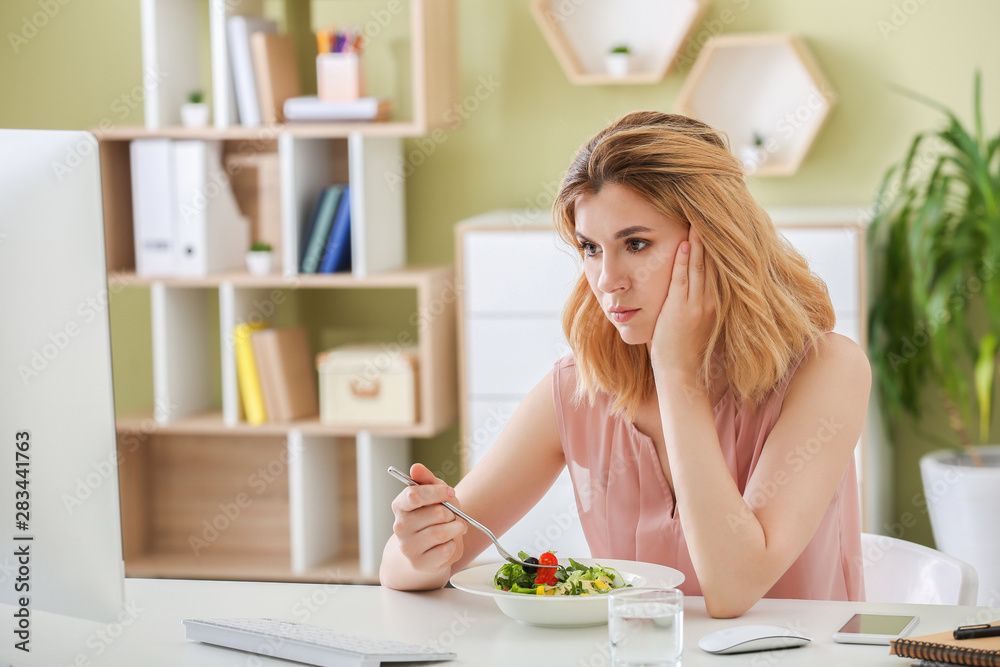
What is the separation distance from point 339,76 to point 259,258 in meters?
0.58

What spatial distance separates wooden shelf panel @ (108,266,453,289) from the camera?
311cm

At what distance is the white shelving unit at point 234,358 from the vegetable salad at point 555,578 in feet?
6.05

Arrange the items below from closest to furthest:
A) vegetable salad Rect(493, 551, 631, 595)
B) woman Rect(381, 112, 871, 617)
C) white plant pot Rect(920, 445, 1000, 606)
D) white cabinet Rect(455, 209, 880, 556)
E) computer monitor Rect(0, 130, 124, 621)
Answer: computer monitor Rect(0, 130, 124, 621) → vegetable salad Rect(493, 551, 631, 595) → woman Rect(381, 112, 871, 617) → white plant pot Rect(920, 445, 1000, 606) → white cabinet Rect(455, 209, 880, 556)

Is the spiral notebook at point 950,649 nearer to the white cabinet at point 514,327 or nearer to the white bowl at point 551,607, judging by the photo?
the white bowl at point 551,607

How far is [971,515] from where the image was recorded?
2.77 m

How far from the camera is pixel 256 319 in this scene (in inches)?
132

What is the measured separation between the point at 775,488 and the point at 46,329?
0.88 metres

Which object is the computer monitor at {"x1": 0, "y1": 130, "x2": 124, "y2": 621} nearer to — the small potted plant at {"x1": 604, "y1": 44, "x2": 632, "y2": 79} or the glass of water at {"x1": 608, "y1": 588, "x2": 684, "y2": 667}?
the glass of water at {"x1": 608, "y1": 588, "x2": 684, "y2": 667}

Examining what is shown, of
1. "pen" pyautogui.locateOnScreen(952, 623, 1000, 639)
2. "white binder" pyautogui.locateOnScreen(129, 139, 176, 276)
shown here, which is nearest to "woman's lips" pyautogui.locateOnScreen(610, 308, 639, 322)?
"pen" pyautogui.locateOnScreen(952, 623, 1000, 639)

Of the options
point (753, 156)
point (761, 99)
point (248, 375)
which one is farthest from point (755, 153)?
point (248, 375)

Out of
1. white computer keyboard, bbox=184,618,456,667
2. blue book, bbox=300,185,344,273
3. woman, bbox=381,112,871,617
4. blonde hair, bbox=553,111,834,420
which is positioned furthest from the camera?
blue book, bbox=300,185,344,273

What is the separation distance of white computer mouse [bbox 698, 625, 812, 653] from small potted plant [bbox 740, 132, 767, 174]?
84.8 inches

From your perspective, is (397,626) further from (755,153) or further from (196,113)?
(196,113)

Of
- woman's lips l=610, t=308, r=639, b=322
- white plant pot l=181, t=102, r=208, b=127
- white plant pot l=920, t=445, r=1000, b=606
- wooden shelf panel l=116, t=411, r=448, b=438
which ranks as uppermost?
white plant pot l=181, t=102, r=208, b=127
